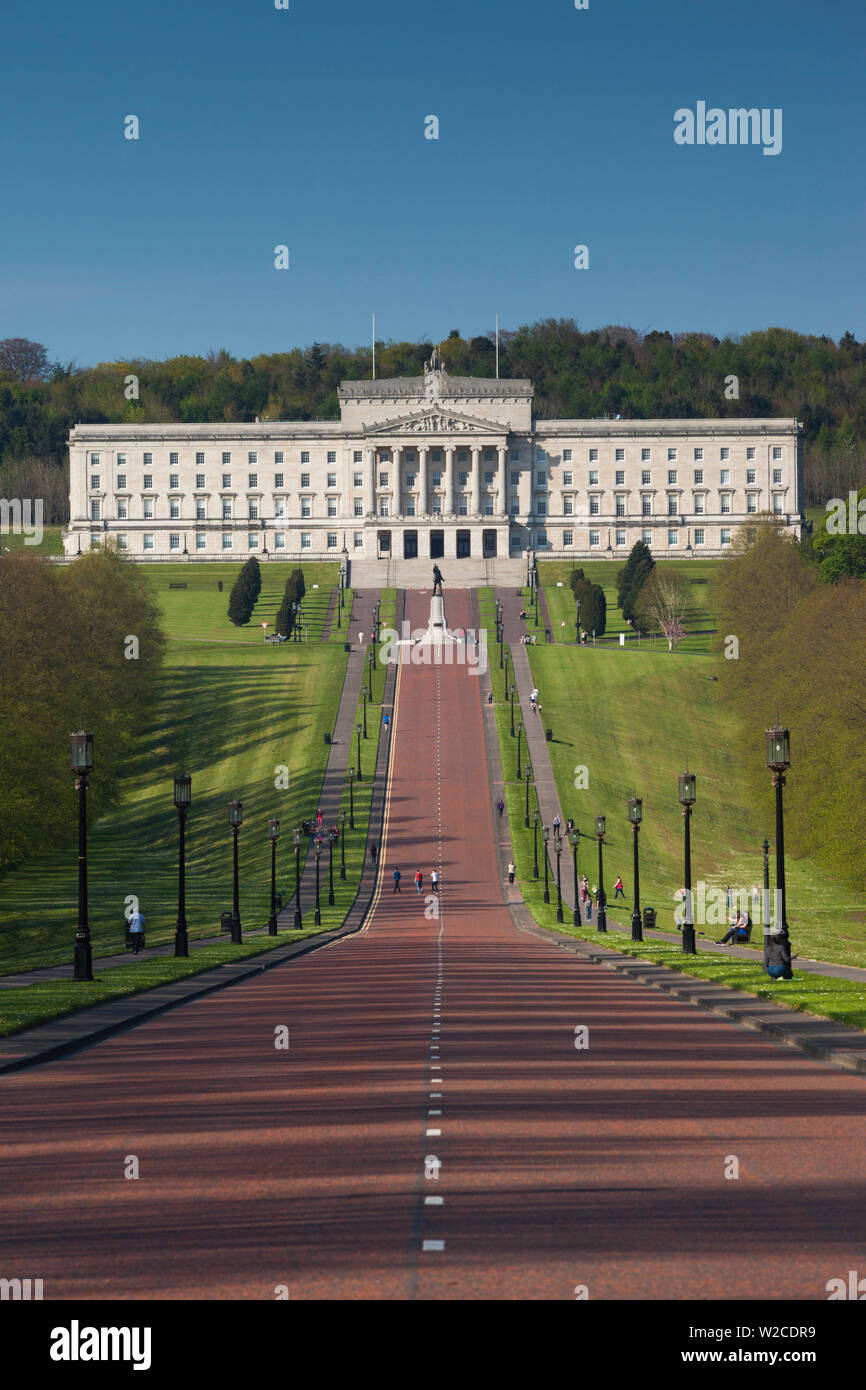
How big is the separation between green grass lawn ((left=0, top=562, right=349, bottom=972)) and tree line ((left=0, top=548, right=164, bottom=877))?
213cm

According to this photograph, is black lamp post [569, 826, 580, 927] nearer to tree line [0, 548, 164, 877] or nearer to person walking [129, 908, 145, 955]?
tree line [0, 548, 164, 877]

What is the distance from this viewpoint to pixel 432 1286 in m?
8.98

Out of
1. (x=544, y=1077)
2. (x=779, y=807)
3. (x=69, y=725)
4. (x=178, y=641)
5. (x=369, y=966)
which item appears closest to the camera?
(x=544, y=1077)

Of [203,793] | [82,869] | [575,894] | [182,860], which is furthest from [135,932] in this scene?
[203,793]

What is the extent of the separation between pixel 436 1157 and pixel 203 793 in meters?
80.8

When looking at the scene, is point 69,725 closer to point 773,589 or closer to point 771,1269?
point 773,589

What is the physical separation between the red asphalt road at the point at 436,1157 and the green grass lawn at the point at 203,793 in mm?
21520

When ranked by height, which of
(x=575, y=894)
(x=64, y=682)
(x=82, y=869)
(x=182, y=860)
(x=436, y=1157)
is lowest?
(x=575, y=894)

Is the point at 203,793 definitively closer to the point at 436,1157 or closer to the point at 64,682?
the point at 64,682

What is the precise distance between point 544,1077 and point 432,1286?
26.1 ft

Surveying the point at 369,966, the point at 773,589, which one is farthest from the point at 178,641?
the point at 369,966

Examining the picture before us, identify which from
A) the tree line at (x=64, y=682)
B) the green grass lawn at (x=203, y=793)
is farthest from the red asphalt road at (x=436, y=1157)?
the tree line at (x=64, y=682)

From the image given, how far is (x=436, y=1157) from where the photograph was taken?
40.9ft

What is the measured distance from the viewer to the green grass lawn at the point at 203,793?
57.2 metres
